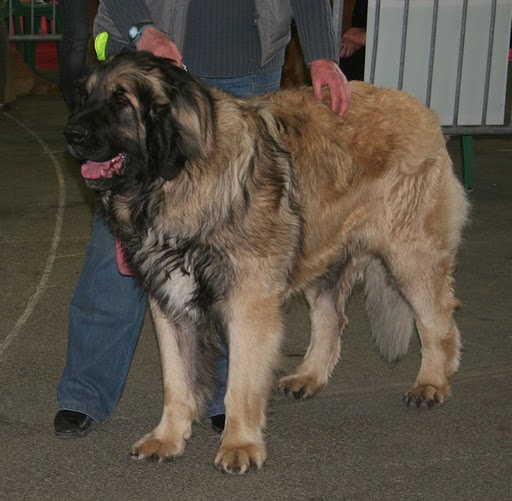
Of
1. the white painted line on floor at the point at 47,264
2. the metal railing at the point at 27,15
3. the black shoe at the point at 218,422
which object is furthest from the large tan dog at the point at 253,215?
the metal railing at the point at 27,15

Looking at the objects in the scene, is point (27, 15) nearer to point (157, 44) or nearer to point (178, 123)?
point (157, 44)

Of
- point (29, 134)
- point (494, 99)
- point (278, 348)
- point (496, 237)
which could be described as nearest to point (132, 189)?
point (278, 348)

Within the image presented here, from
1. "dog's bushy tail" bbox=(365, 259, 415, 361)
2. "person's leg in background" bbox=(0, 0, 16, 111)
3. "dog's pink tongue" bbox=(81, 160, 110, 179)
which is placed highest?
"dog's pink tongue" bbox=(81, 160, 110, 179)

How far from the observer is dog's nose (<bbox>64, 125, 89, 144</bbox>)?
3.23 meters

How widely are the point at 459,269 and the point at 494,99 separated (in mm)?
2157

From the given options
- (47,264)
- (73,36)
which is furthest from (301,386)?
(73,36)

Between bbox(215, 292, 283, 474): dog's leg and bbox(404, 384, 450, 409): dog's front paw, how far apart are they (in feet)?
2.83

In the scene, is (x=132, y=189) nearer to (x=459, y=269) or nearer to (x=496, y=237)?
(x=459, y=269)

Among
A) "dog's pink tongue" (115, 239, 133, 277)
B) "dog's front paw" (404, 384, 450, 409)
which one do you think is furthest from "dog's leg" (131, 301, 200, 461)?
"dog's front paw" (404, 384, 450, 409)

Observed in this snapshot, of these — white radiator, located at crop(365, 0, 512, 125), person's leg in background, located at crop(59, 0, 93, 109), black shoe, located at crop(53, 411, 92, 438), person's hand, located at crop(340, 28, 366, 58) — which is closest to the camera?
black shoe, located at crop(53, 411, 92, 438)

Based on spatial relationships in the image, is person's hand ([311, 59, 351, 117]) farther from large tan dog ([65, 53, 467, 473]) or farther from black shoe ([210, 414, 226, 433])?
black shoe ([210, 414, 226, 433])

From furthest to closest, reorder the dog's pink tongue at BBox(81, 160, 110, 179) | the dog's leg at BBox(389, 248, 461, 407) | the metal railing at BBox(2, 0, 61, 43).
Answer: the metal railing at BBox(2, 0, 61, 43)
the dog's leg at BBox(389, 248, 461, 407)
the dog's pink tongue at BBox(81, 160, 110, 179)

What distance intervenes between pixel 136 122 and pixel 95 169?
203mm

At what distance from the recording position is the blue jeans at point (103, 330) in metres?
4.08
